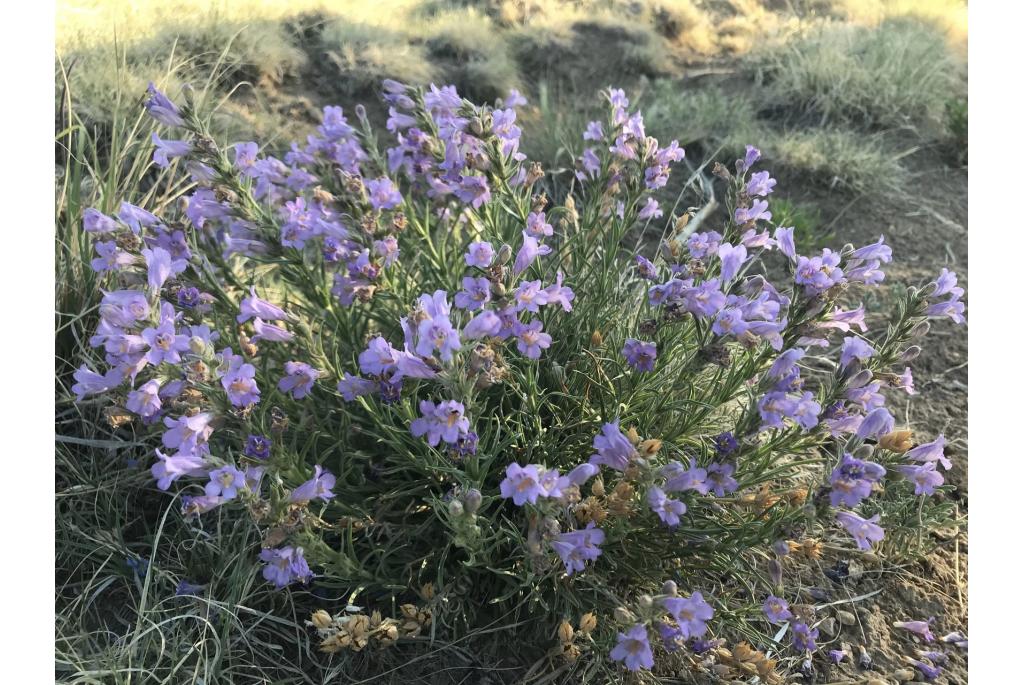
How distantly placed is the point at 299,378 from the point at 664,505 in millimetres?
1059

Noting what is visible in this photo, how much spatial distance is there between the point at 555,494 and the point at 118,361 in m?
1.20

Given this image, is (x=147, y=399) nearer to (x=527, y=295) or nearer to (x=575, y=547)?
(x=527, y=295)

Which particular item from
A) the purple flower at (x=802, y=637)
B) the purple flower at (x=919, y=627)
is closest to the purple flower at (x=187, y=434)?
the purple flower at (x=802, y=637)

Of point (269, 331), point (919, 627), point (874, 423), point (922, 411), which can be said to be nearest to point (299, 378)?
point (269, 331)

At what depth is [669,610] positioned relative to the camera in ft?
7.07

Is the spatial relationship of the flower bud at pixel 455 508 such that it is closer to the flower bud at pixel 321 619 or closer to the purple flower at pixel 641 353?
the flower bud at pixel 321 619

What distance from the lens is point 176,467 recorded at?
2.01 m

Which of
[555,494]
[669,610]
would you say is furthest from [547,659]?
[555,494]

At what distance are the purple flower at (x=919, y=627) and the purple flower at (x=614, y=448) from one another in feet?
4.37

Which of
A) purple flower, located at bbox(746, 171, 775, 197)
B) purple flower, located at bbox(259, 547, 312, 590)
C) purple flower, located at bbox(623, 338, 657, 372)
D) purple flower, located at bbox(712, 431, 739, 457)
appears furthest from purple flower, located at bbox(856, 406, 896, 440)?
purple flower, located at bbox(259, 547, 312, 590)

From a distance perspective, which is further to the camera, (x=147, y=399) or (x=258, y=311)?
(x=258, y=311)

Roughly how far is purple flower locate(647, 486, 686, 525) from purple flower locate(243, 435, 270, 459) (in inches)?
36.8

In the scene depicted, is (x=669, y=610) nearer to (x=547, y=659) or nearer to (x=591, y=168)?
(x=547, y=659)

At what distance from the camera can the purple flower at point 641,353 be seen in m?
2.41
